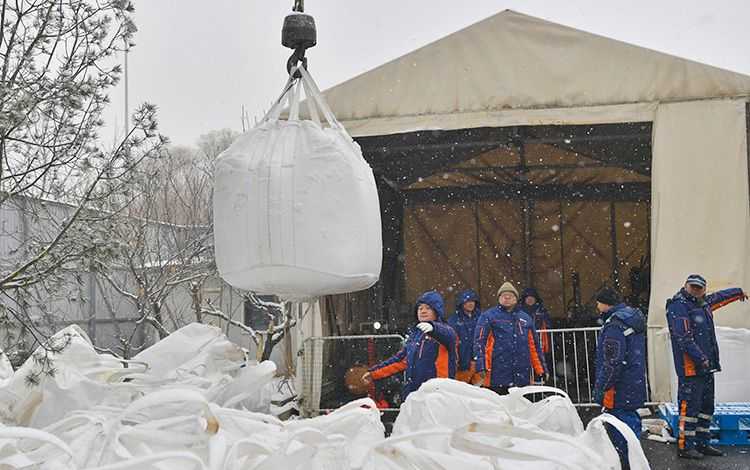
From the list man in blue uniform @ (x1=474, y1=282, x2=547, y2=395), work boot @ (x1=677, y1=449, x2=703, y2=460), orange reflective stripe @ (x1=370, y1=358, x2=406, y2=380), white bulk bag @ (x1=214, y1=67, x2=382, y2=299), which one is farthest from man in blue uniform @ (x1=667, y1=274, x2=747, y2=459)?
white bulk bag @ (x1=214, y1=67, x2=382, y2=299)

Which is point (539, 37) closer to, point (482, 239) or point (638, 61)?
point (638, 61)

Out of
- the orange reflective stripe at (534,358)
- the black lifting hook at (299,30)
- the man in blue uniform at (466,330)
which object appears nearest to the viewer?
the black lifting hook at (299,30)

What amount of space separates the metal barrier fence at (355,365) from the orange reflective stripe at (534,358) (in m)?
1.46

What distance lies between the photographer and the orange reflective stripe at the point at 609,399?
19.6 ft

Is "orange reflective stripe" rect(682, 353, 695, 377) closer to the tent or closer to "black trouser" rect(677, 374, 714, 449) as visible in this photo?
"black trouser" rect(677, 374, 714, 449)

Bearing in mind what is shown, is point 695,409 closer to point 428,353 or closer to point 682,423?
point 682,423

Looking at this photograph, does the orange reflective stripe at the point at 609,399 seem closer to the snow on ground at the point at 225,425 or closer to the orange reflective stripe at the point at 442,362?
the orange reflective stripe at the point at 442,362

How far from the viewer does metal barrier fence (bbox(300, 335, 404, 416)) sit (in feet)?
31.2

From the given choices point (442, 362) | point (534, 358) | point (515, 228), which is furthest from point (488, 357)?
point (515, 228)

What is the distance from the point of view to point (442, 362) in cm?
681

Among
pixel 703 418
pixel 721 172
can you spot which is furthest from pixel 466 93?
pixel 703 418

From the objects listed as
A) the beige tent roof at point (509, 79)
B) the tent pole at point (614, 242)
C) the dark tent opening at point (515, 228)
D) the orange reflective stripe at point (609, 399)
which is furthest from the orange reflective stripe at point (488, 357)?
the tent pole at point (614, 242)

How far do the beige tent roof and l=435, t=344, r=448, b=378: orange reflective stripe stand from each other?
3084 mm

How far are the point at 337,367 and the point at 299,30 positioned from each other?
318 inches
